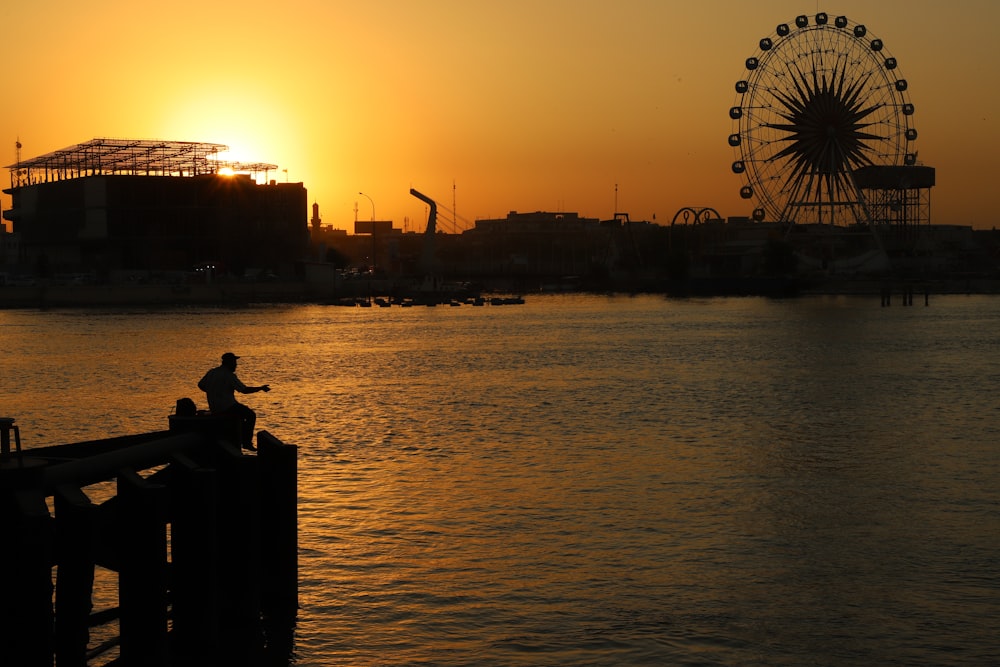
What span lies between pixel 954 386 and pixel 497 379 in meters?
19.1

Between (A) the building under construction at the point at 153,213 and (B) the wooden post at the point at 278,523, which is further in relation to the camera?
(A) the building under construction at the point at 153,213

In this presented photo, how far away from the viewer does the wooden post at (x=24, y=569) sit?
36.6 ft

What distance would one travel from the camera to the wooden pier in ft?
37.6

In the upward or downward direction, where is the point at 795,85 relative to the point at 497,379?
upward

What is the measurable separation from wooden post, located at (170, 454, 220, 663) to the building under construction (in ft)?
499

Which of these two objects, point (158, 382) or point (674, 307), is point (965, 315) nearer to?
point (674, 307)

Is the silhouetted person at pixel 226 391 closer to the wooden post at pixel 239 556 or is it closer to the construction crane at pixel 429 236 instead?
the wooden post at pixel 239 556

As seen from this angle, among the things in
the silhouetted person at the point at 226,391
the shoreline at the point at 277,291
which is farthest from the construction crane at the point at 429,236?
the silhouetted person at the point at 226,391

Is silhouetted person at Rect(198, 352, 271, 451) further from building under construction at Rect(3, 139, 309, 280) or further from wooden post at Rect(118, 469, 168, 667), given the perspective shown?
building under construction at Rect(3, 139, 309, 280)

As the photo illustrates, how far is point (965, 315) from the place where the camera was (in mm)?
128125

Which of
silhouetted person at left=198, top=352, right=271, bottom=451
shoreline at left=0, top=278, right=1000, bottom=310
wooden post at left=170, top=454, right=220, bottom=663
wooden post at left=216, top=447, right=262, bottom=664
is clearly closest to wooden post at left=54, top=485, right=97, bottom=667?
wooden post at left=170, top=454, right=220, bottom=663

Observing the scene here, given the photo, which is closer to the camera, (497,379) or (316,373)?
(497,379)

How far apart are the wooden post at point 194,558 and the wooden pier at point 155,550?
0.01 meters

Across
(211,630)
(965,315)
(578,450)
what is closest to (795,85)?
(965,315)
